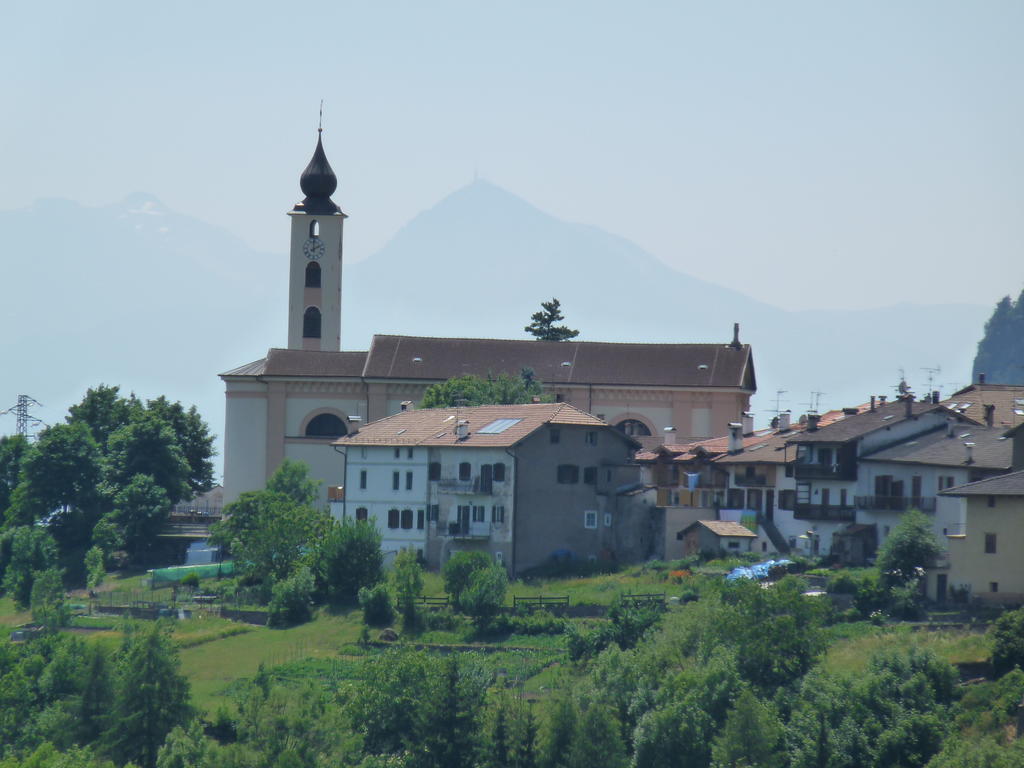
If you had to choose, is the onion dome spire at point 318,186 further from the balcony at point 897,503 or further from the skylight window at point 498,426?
the balcony at point 897,503

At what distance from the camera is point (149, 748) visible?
173ft

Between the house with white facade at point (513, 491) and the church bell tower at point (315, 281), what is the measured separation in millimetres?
27496

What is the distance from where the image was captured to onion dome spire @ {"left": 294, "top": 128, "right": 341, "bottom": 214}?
10006 cm

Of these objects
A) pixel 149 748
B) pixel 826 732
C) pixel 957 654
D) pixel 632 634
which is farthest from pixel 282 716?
pixel 957 654

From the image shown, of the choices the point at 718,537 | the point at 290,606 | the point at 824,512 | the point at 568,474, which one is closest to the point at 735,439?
the point at 568,474

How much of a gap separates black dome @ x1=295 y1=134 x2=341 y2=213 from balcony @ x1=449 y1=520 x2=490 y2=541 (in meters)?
35.1

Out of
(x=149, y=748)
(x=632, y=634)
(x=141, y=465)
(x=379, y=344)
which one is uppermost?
(x=379, y=344)

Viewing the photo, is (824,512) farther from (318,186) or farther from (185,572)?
(318,186)

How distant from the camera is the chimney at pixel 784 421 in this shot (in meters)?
75.5

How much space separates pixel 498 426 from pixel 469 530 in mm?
4572

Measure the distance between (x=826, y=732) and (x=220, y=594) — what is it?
32336 mm

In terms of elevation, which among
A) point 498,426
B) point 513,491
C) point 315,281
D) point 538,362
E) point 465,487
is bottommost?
point 513,491

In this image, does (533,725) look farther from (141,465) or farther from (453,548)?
(141,465)

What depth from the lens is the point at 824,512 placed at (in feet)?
208
